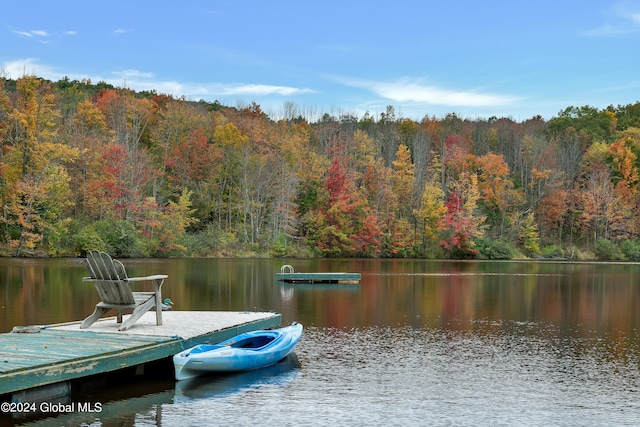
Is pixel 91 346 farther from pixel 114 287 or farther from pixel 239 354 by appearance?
pixel 239 354

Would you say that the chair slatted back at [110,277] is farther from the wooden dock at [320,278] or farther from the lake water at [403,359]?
the wooden dock at [320,278]

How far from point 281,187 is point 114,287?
195 ft

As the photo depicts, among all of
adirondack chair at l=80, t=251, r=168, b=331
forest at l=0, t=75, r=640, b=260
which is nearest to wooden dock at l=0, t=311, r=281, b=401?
adirondack chair at l=80, t=251, r=168, b=331

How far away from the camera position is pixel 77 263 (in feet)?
161

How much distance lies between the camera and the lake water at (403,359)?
13086 mm

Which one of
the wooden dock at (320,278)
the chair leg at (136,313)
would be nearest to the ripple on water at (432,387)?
the chair leg at (136,313)

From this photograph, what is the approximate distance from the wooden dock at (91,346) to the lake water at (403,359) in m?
0.73

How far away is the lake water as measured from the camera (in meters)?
13.1

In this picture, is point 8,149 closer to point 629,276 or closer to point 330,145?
point 330,145

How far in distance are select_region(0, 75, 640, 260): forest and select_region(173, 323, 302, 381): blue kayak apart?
42564 mm

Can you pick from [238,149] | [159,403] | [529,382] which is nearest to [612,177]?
[238,149]

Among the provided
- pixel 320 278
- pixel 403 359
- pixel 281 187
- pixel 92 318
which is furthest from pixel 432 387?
pixel 281 187

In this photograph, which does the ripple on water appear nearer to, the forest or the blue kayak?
the blue kayak

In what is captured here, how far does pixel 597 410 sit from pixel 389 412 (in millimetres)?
4276
